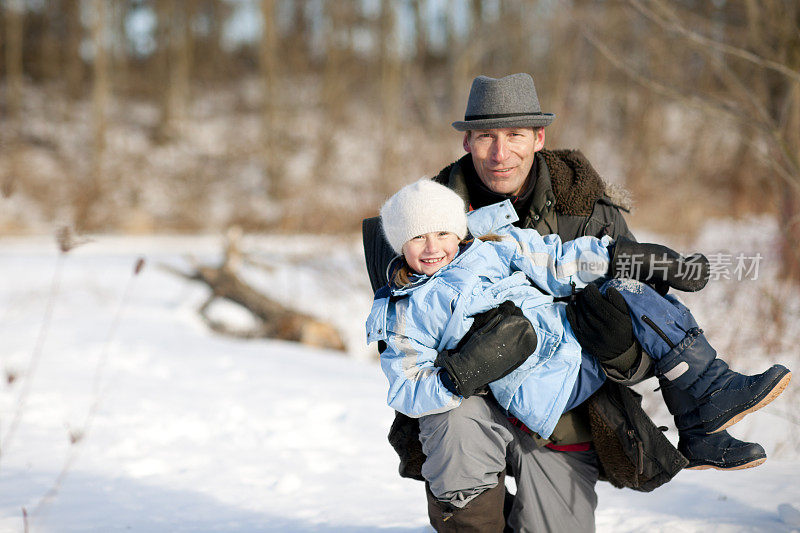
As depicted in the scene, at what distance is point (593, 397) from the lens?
7.42ft

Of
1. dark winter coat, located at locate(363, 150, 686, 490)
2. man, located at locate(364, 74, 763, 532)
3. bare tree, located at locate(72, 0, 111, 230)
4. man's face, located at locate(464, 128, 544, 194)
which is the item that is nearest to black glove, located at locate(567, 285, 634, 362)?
man, located at locate(364, 74, 763, 532)

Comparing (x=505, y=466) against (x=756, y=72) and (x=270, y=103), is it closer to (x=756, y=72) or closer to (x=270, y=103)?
(x=756, y=72)

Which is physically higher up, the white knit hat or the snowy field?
the white knit hat

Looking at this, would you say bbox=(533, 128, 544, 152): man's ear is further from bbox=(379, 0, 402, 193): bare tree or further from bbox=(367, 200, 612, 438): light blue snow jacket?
bbox=(379, 0, 402, 193): bare tree

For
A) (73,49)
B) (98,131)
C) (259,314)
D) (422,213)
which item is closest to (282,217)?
(259,314)

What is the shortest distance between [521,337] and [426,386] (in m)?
0.34

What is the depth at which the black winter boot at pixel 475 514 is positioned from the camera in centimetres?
209

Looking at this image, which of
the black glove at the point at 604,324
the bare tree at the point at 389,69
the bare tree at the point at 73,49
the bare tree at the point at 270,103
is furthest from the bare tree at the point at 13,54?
the black glove at the point at 604,324

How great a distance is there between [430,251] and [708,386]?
100 centimetres

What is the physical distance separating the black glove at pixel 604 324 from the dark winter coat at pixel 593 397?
0.40 ft

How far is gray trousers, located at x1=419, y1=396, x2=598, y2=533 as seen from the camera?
2.06 metres

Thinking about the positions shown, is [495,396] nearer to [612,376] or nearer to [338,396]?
[612,376]

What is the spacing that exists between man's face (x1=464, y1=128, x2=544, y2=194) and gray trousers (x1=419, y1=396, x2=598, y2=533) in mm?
877

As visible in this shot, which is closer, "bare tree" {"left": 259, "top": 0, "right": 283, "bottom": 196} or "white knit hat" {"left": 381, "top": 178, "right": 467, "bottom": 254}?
"white knit hat" {"left": 381, "top": 178, "right": 467, "bottom": 254}
